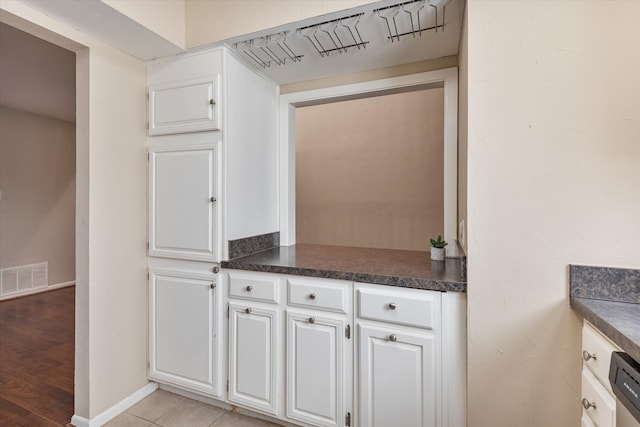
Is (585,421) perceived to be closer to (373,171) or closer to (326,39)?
(326,39)

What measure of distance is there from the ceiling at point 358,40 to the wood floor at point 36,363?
2.39m

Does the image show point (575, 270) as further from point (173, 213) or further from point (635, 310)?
point (173, 213)

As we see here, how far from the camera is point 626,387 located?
2.55ft

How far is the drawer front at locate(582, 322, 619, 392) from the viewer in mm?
938

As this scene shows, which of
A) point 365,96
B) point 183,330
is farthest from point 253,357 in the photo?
point 365,96

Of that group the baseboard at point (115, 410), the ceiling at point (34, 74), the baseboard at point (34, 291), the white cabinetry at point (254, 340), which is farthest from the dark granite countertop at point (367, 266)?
the baseboard at point (34, 291)

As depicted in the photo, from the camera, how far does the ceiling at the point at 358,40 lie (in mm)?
1457

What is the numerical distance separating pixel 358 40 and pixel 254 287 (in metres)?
1.47

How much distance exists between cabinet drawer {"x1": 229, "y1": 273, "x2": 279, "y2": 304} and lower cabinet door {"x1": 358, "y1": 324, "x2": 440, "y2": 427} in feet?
1.64

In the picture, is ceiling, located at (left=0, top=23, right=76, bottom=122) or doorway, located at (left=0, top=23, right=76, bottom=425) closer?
doorway, located at (left=0, top=23, right=76, bottom=425)

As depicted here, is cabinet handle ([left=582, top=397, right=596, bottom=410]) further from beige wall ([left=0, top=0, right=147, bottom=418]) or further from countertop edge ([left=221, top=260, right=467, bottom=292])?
beige wall ([left=0, top=0, right=147, bottom=418])

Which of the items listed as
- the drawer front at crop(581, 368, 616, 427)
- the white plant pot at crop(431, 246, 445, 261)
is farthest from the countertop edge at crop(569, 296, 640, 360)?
the white plant pot at crop(431, 246, 445, 261)

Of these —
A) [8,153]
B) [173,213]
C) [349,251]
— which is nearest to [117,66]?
[173,213]

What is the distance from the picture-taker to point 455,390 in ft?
4.35
